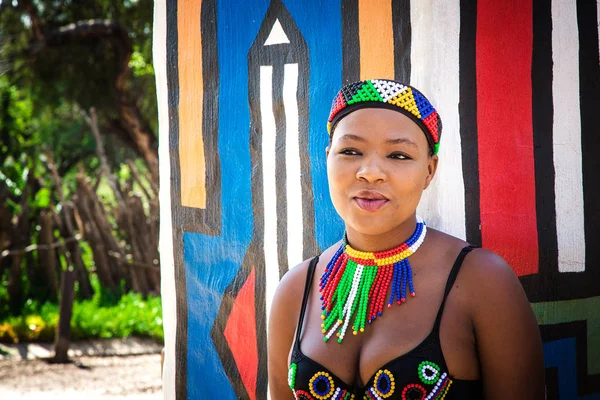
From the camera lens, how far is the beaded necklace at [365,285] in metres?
2.00

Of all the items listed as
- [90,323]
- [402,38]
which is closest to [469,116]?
[402,38]

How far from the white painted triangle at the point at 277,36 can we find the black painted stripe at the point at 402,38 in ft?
1.83

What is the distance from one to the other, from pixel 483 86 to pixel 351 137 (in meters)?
0.72

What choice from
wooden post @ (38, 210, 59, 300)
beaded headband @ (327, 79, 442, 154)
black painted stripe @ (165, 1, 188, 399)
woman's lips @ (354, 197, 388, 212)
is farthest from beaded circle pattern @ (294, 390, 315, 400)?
wooden post @ (38, 210, 59, 300)

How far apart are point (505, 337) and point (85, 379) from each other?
532cm

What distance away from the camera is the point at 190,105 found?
325cm

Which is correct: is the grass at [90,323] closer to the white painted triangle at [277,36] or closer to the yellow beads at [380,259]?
the white painted triangle at [277,36]

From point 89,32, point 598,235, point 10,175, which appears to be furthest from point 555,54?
point 10,175

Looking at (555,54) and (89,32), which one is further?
(89,32)

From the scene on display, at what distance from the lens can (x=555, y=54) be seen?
243 centimetres

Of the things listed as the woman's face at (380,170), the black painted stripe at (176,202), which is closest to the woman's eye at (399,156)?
the woman's face at (380,170)

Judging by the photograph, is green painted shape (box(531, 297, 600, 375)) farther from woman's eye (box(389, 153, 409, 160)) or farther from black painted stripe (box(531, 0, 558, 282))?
woman's eye (box(389, 153, 409, 160))

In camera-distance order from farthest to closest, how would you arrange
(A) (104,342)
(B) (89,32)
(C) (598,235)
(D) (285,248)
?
(B) (89,32)
(A) (104,342)
(D) (285,248)
(C) (598,235)

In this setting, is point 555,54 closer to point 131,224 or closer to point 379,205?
point 379,205
